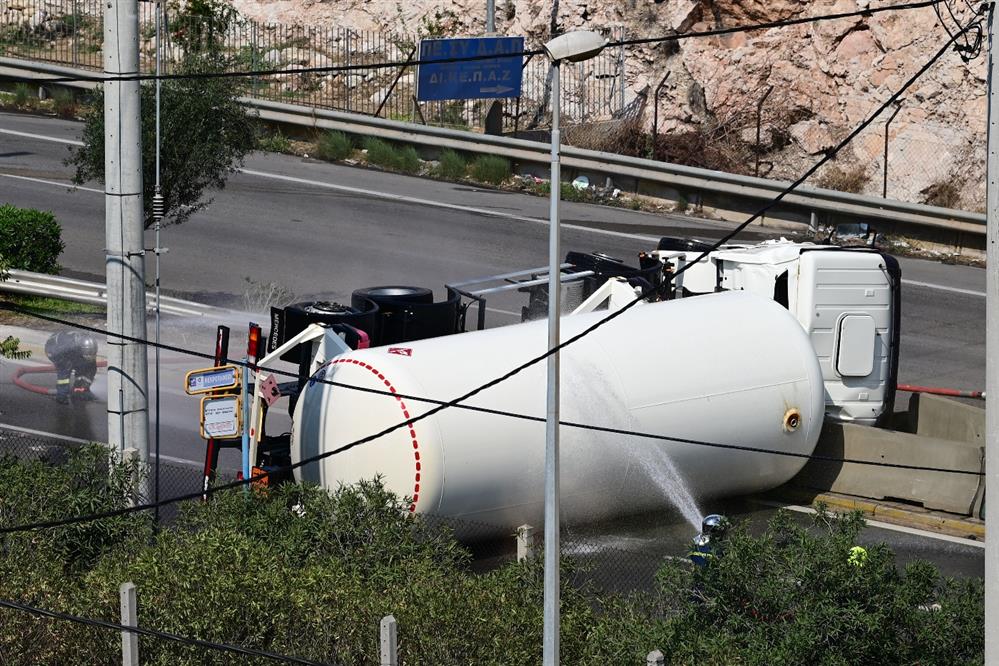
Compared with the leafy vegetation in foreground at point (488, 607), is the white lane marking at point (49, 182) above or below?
above

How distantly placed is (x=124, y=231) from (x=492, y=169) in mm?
17901

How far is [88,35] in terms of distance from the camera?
36906 millimetres

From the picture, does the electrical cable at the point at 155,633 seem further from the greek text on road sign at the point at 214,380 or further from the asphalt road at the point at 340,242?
the asphalt road at the point at 340,242

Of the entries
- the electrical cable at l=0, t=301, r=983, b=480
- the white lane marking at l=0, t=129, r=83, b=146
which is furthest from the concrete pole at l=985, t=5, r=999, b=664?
the white lane marking at l=0, t=129, r=83, b=146

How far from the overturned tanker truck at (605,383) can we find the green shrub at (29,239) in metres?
8.40

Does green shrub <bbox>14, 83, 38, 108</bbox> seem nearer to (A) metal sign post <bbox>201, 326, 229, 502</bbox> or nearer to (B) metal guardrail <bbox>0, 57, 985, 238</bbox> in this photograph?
(B) metal guardrail <bbox>0, 57, 985, 238</bbox>

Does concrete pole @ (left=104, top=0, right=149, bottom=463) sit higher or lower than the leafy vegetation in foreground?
higher

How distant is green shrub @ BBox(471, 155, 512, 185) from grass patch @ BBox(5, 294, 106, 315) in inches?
423

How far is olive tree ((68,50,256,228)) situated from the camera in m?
21.8

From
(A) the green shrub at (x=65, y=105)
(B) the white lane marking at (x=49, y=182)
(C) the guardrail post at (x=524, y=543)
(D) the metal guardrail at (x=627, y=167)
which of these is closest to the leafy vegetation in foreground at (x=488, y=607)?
(C) the guardrail post at (x=524, y=543)

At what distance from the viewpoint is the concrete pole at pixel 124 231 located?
13906 millimetres

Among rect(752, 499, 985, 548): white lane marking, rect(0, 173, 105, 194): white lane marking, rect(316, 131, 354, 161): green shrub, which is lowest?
rect(752, 499, 985, 548): white lane marking

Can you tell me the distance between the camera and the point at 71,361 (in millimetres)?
19297

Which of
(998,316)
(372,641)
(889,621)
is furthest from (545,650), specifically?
(998,316)
